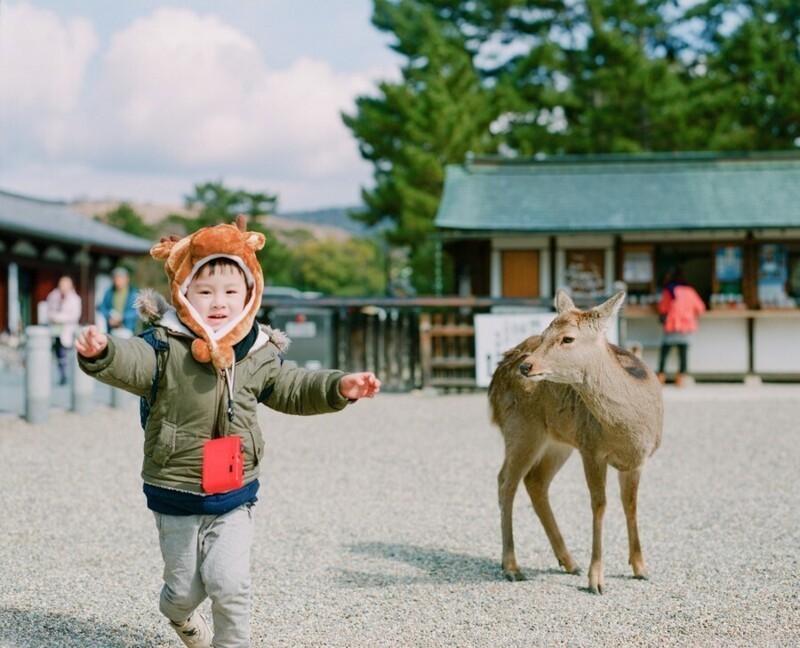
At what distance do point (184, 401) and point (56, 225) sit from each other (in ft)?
86.8

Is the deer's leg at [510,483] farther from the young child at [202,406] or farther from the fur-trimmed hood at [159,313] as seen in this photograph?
the fur-trimmed hood at [159,313]

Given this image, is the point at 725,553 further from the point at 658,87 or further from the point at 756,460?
the point at 658,87

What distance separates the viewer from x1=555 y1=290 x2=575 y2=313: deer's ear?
5052 mm

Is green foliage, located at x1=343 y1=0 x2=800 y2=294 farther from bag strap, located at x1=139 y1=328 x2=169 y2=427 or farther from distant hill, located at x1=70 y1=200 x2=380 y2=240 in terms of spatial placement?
distant hill, located at x1=70 y1=200 x2=380 y2=240

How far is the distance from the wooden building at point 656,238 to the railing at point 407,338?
253 cm

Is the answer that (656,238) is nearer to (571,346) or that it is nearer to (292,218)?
(571,346)

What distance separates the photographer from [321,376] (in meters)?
3.90

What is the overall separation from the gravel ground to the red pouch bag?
98 centimetres

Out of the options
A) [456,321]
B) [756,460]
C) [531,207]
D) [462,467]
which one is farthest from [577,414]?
[531,207]

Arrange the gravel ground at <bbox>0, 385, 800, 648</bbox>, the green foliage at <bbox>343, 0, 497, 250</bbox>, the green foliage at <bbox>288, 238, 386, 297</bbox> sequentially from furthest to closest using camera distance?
1. the green foliage at <bbox>288, 238, 386, 297</bbox>
2. the green foliage at <bbox>343, 0, 497, 250</bbox>
3. the gravel ground at <bbox>0, 385, 800, 648</bbox>

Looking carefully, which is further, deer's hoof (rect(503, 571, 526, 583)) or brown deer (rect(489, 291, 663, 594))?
deer's hoof (rect(503, 571, 526, 583))

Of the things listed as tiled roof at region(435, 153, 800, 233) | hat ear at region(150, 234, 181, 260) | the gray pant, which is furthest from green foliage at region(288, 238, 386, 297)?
the gray pant

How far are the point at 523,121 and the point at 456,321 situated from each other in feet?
53.0

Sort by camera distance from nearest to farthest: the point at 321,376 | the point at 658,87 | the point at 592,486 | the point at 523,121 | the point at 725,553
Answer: the point at 321,376, the point at 592,486, the point at 725,553, the point at 658,87, the point at 523,121
